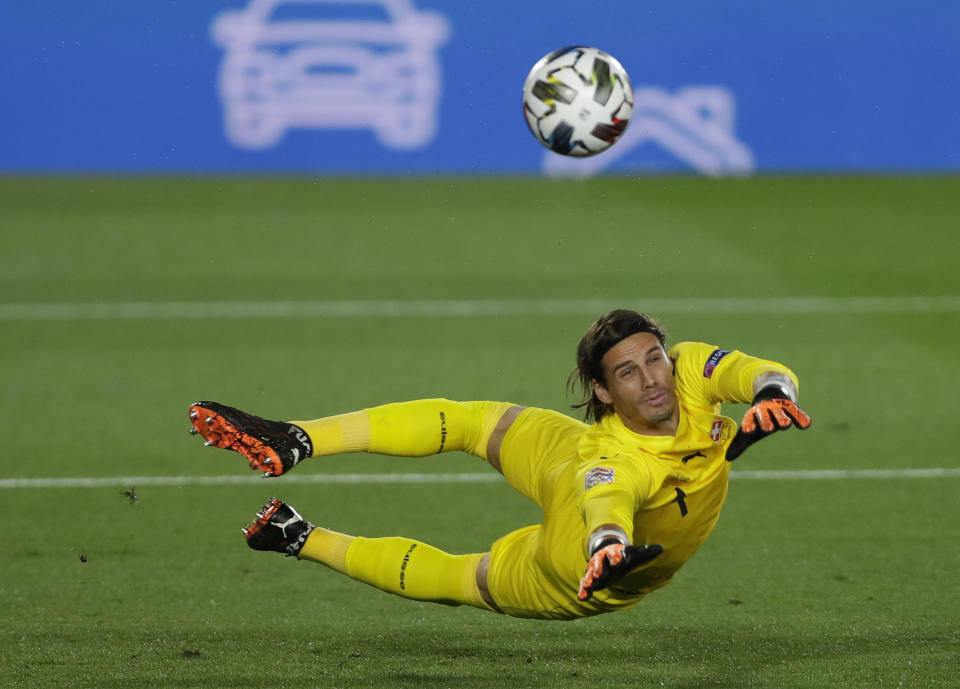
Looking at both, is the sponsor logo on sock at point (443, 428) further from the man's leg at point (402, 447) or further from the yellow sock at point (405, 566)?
the yellow sock at point (405, 566)

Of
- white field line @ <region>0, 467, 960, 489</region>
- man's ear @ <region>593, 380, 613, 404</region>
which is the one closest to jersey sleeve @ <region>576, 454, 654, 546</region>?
man's ear @ <region>593, 380, 613, 404</region>

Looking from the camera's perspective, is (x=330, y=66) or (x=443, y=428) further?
(x=330, y=66)

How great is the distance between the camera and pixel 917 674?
569 centimetres

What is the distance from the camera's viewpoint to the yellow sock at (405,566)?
589 cm

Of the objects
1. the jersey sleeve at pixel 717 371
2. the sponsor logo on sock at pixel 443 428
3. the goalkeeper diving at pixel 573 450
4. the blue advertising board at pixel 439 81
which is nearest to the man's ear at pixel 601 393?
the goalkeeper diving at pixel 573 450

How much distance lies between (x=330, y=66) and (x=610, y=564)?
572 inches

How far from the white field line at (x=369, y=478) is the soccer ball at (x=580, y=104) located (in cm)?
254

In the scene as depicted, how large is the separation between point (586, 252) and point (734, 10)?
457 centimetres

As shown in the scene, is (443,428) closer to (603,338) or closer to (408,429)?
(408,429)

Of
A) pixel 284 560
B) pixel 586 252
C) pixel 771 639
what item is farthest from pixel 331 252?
pixel 771 639

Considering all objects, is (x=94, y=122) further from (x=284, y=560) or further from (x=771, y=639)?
(x=771, y=639)

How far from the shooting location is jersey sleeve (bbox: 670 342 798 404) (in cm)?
536

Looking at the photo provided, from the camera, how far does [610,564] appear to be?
4535 mm

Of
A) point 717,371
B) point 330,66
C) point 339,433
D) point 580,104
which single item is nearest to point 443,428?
point 339,433
